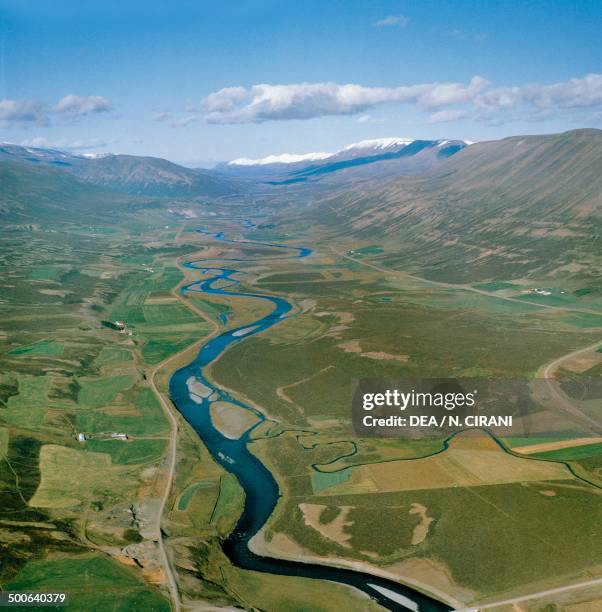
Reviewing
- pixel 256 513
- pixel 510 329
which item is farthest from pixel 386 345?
pixel 256 513

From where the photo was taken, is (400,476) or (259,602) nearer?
(259,602)

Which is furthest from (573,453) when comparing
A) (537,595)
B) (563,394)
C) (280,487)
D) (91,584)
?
(91,584)

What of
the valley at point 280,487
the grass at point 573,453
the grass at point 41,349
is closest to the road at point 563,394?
the valley at point 280,487

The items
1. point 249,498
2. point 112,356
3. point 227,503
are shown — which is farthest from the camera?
point 112,356

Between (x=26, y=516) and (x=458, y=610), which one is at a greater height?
(x=26, y=516)

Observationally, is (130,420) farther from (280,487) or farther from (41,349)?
(41,349)

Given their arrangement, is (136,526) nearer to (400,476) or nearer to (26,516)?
(26,516)

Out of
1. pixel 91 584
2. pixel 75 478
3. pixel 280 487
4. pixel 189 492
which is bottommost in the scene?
pixel 280 487

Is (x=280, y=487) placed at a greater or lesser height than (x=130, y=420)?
lesser
